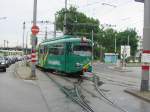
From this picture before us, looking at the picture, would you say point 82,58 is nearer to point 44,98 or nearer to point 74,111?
point 44,98

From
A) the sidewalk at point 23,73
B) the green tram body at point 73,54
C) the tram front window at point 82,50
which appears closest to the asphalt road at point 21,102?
the sidewalk at point 23,73

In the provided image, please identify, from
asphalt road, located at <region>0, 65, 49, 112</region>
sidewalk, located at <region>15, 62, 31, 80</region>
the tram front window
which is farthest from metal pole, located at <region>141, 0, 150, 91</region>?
the tram front window

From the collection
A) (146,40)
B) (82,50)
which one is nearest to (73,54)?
(82,50)

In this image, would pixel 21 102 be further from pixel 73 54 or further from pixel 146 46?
pixel 73 54

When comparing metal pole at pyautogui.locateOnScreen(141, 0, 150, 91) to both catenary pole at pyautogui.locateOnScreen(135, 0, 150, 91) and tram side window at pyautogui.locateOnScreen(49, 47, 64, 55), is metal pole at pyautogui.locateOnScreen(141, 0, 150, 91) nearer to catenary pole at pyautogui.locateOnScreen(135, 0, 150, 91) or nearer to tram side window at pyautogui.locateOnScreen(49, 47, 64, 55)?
catenary pole at pyautogui.locateOnScreen(135, 0, 150, 91)

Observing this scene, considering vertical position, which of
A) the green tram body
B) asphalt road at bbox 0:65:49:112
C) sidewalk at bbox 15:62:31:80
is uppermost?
the green tram body

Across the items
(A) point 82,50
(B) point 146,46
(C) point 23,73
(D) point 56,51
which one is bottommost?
(C) point 23,73

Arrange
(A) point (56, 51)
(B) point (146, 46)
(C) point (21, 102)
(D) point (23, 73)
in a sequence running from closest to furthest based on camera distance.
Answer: (C) point (21, 102) < (B) point (146, 46) < (A) point (56, 51) < (D) point (23, 73)

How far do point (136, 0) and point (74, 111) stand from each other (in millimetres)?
10506

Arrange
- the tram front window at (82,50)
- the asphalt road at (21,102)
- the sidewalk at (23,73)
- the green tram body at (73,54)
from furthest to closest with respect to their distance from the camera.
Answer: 1. the tram front window at (82,50)
2. the green tram body at (73,54)
3. the sidewalk at (23,73)
4. the asphalt road at (21,102)

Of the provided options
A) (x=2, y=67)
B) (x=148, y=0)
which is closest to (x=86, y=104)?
(x=148, y=0)

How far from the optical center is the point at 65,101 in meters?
17.9

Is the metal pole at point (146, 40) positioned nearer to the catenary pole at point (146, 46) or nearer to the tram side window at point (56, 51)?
the catenary pole at point (146, 46)

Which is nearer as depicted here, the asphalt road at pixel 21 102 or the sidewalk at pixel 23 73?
the asphalt road at pixel 21 102
